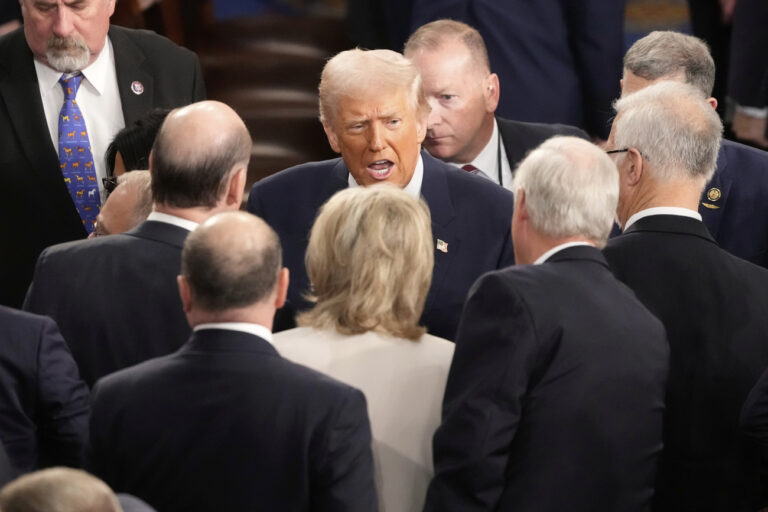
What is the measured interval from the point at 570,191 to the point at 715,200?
1.54 metres

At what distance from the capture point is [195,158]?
10.2 ft

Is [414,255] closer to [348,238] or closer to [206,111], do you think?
[348,238]

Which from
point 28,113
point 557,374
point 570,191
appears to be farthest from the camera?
point 28,113

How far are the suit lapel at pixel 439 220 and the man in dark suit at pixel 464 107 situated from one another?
79 cm

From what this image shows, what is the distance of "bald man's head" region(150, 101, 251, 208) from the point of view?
312 cm

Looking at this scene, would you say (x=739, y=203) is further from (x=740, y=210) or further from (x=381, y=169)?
(x=381, y=169)

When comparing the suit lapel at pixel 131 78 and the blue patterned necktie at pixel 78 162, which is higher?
the suit lapel at pixel 131 78

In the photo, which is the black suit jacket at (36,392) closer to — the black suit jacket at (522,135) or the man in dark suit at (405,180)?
the man in dark suit at (405,180)

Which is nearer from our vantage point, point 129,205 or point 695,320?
point 695,320

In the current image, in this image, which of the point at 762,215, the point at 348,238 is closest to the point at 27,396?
the point at 348,238

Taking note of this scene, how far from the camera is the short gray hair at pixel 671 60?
4.39m

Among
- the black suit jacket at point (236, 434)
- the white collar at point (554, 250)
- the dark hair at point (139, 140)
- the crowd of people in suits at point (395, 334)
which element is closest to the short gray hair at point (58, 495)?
the crowd of people in suits at point (395, 334)

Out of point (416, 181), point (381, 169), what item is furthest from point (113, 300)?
point (416, 181)

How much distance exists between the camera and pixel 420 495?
2879 mm
